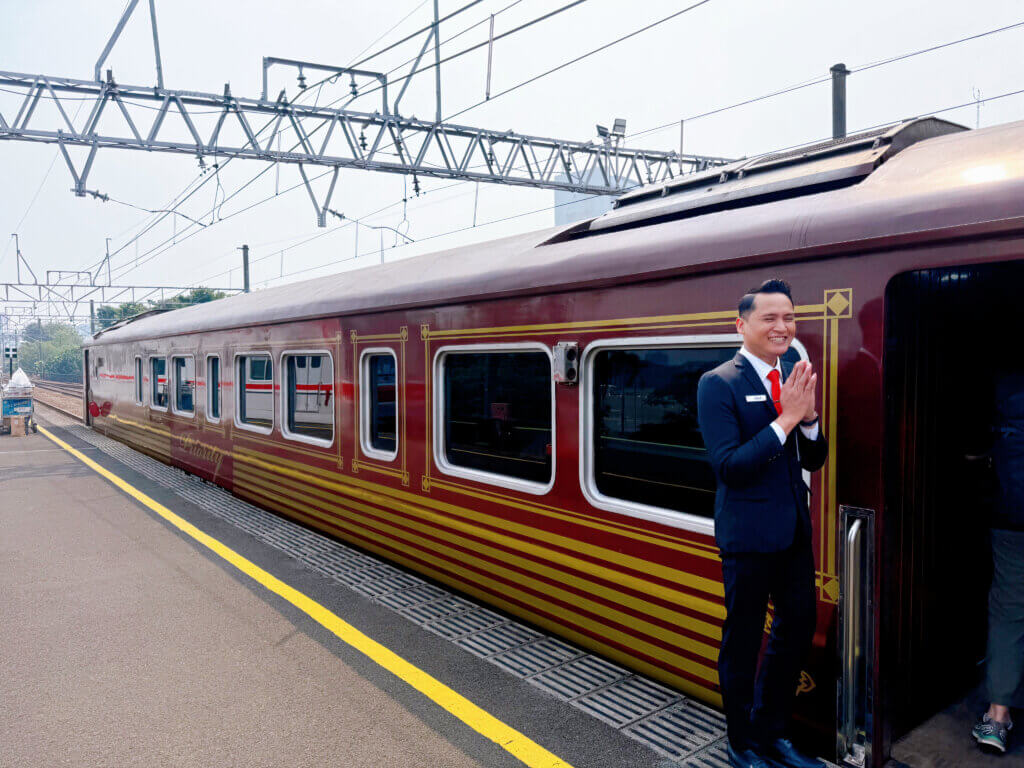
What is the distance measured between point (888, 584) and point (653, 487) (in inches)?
47.4

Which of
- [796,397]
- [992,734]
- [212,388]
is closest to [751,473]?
[796,397]

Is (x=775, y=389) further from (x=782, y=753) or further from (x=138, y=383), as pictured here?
(x=138, y=383)

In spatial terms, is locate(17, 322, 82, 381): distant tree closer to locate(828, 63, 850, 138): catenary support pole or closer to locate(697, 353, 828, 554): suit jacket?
locate(828, 63, 850, 138): catenary support pole

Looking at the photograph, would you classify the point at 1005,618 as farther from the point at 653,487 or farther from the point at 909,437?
the point at 653,487

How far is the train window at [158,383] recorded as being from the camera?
11941 millimetres

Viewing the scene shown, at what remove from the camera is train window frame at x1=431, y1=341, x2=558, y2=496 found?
4.23m

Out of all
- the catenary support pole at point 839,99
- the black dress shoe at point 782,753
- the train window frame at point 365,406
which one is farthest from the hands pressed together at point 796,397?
the catenary support pole at point 839,99

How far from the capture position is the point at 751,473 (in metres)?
2.70

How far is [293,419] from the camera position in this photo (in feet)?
24.2

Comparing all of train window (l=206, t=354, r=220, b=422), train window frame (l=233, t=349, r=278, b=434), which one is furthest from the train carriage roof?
train window (l=206, t=354, r=220, b=422)

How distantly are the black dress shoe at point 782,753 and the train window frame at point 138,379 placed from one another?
1248 cm

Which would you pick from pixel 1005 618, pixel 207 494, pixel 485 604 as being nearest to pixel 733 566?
pixel 1005 618

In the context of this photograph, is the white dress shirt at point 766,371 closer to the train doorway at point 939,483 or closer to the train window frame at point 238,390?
the train doorway at point 939,483

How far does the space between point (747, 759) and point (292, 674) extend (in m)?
2.50
